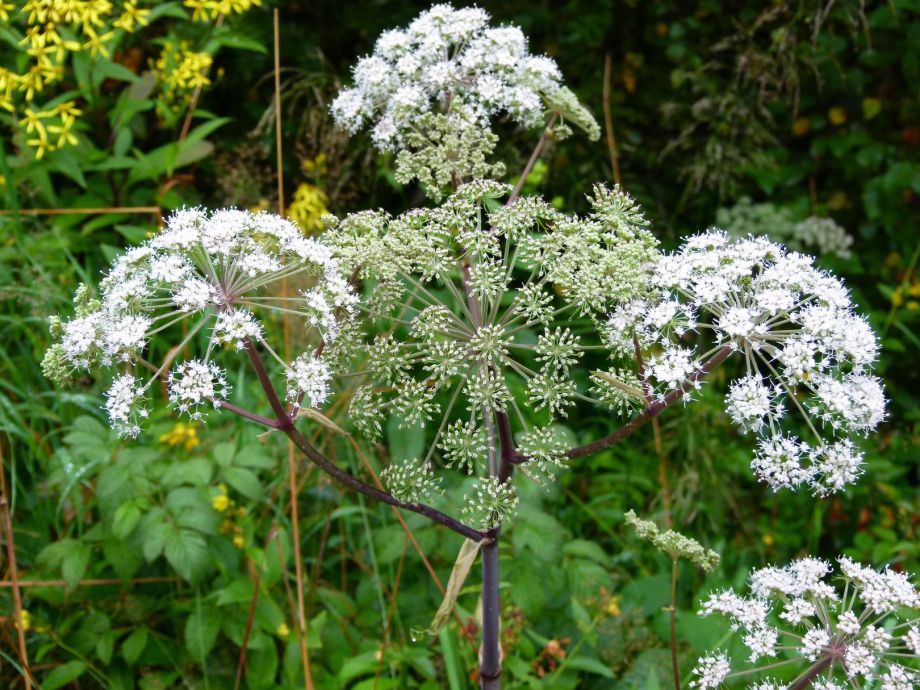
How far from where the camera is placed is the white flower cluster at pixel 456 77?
2861mm

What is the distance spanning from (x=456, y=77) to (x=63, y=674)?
Answer: 239 cm

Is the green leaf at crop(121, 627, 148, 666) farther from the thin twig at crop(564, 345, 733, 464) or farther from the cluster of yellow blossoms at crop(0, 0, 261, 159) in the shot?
the cluster of yellow blossoms at crop(0, 0, 261, 159)

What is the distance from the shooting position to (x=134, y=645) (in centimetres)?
337

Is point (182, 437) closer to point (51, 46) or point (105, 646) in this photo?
point (105, 646)

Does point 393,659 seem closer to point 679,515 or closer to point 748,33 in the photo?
point 679,515

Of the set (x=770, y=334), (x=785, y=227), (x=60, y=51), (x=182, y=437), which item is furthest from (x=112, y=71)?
(x=785, y=227)

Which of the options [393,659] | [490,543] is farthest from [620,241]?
[393,659]

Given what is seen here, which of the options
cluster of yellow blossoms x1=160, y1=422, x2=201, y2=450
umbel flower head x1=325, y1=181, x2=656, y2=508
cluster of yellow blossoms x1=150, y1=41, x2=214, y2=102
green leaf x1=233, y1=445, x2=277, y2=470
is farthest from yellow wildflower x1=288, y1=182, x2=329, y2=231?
umbel flower head x1=325, y1=181, x2=656, y2=508

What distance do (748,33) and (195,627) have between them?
459 centimetres

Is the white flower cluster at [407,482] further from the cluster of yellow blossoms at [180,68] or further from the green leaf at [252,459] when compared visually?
the cluster of yellow blossoms at [180,68]

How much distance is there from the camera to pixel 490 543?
238cm

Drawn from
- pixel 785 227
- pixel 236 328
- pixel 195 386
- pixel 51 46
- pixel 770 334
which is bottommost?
pixel 195 386

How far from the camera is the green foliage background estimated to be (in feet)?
11.3

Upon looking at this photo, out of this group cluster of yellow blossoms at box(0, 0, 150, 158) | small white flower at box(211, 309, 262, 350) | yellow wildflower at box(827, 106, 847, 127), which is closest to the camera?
small white flower at box(211, 309, 262, 350)
